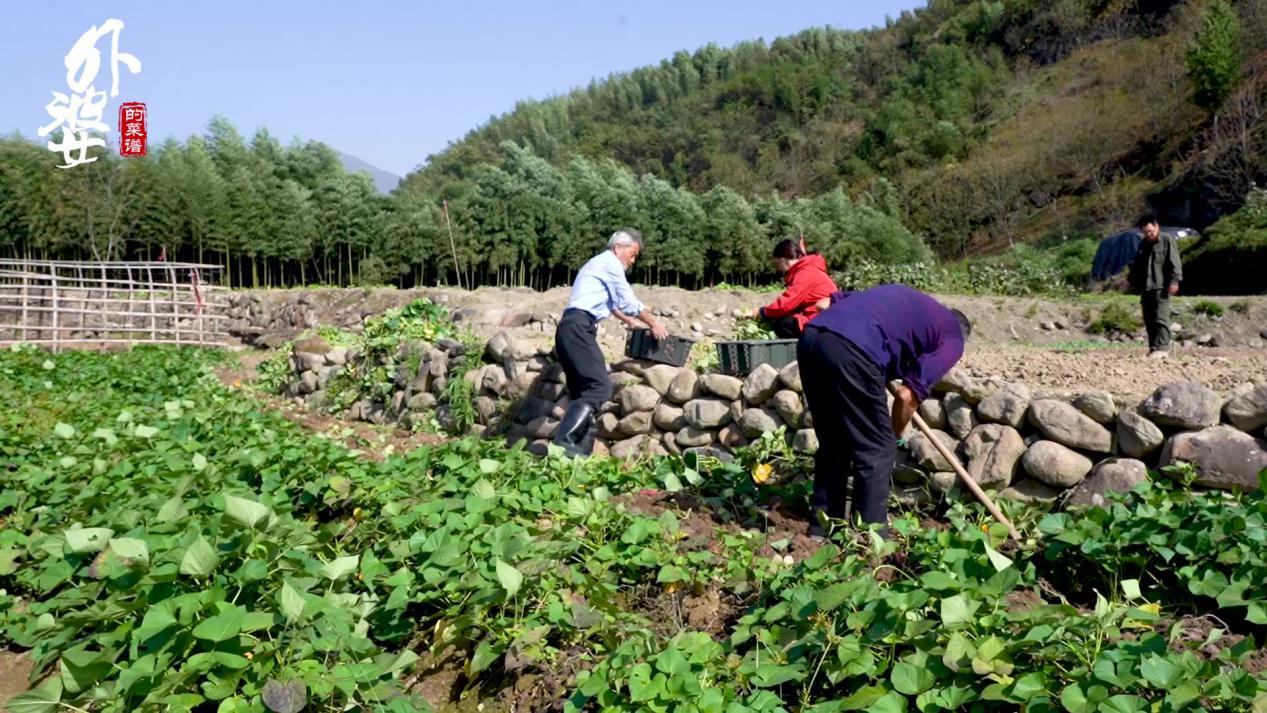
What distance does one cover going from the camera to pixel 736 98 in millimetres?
65562

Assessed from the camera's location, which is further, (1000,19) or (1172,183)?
(1000,19)

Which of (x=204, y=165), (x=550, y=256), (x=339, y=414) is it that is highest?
(x=204, y=165)

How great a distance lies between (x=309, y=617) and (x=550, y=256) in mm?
25110

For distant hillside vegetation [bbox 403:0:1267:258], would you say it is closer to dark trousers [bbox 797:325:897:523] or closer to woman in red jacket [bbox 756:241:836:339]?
woman in red jacket [bbox 756:241:836:339]

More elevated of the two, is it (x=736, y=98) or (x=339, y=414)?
(x=736, y=98)

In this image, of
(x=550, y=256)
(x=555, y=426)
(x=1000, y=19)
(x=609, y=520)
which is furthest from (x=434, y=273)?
(x=1000, y=19)

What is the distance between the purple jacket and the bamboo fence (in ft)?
47.5

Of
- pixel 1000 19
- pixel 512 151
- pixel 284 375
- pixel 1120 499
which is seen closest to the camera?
pixel 1120 499

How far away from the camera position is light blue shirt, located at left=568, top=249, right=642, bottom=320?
5.71 m

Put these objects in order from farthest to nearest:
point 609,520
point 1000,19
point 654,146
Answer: point 654,146 → point 1000,19 → point 609,520

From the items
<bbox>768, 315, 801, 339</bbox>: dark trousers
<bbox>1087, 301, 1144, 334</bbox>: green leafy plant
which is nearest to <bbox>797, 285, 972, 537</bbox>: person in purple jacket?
<bbox>768, 315, 801, 339</bbox>: dark trousers

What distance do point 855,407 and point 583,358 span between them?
231 centimetres

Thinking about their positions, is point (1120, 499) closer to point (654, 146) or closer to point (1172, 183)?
point (1172, 183)

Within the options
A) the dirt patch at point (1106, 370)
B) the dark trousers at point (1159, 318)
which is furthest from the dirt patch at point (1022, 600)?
the dark trousers at point (1159, 318)
